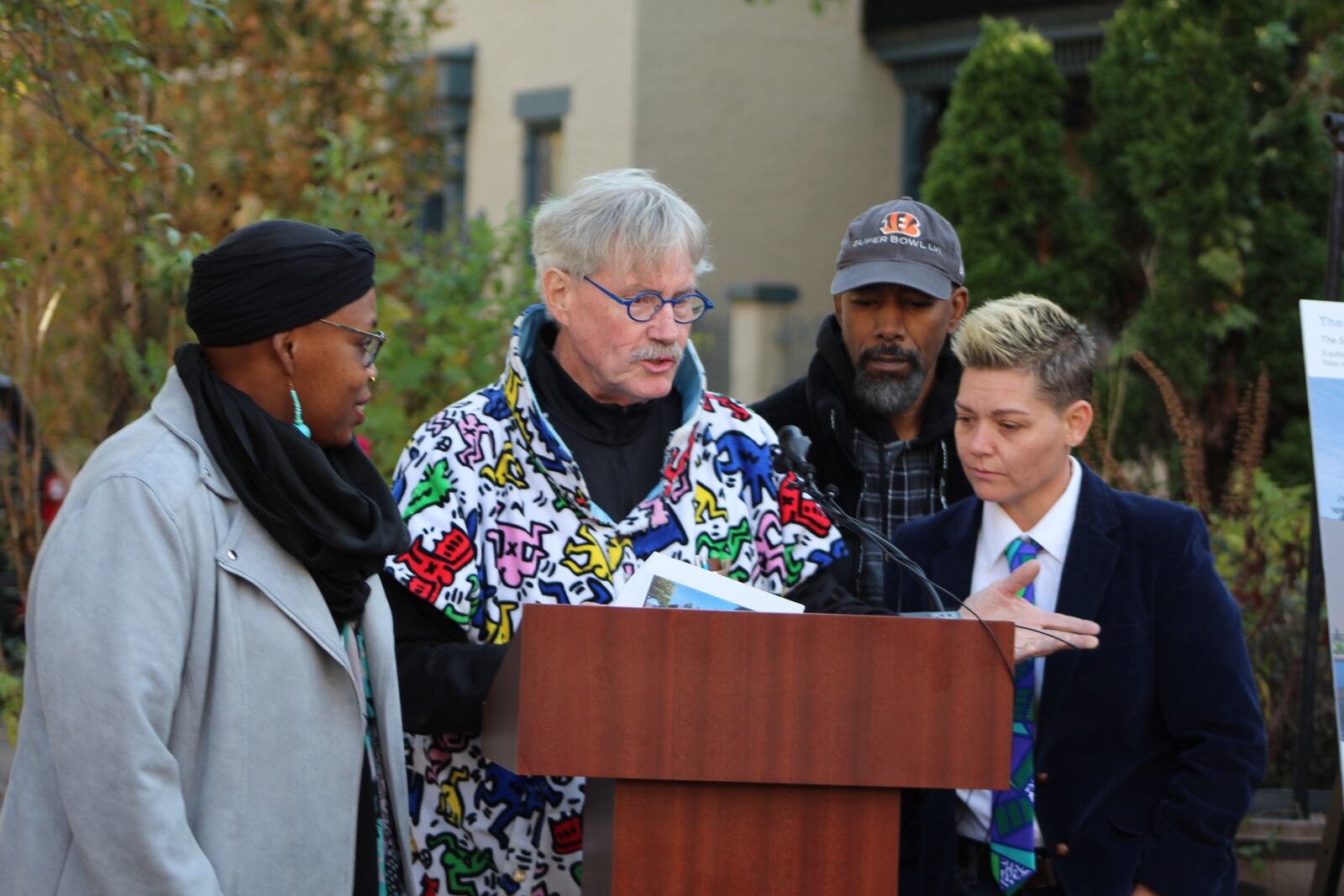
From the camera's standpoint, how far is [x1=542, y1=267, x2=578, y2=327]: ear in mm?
3400

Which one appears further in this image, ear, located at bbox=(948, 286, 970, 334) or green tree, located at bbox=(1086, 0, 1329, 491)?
green tree, located at bbox=(1086, 0, 1329, 491)

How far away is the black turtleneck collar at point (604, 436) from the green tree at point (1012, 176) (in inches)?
289

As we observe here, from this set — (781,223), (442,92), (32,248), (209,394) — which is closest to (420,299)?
(32,248)

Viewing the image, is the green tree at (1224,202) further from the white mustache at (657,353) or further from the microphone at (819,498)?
the microphone at (819,498)

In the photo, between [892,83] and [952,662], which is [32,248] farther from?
[892,83]

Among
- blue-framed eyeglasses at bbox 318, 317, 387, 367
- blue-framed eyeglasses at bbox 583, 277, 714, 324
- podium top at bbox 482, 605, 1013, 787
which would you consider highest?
blue-framed eyeglasses at bbox 583, 277, 714, 324

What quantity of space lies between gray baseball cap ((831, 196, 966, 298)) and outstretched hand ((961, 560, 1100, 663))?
1.27 m

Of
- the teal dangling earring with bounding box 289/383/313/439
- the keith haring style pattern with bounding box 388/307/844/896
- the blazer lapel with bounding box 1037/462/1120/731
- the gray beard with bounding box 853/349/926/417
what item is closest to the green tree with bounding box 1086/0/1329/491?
the gray beard with bounding box 853/349/926/417

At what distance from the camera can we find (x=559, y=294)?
3441 mm

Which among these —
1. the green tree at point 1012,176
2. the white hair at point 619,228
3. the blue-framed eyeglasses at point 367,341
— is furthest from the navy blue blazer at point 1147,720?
the green tree at point 1012,176

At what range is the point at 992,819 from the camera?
10.7ft

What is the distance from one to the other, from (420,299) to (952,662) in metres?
4.86

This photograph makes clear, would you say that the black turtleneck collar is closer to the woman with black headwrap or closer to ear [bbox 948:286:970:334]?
the woman with black headwrap

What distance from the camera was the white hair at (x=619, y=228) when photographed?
130 inches
